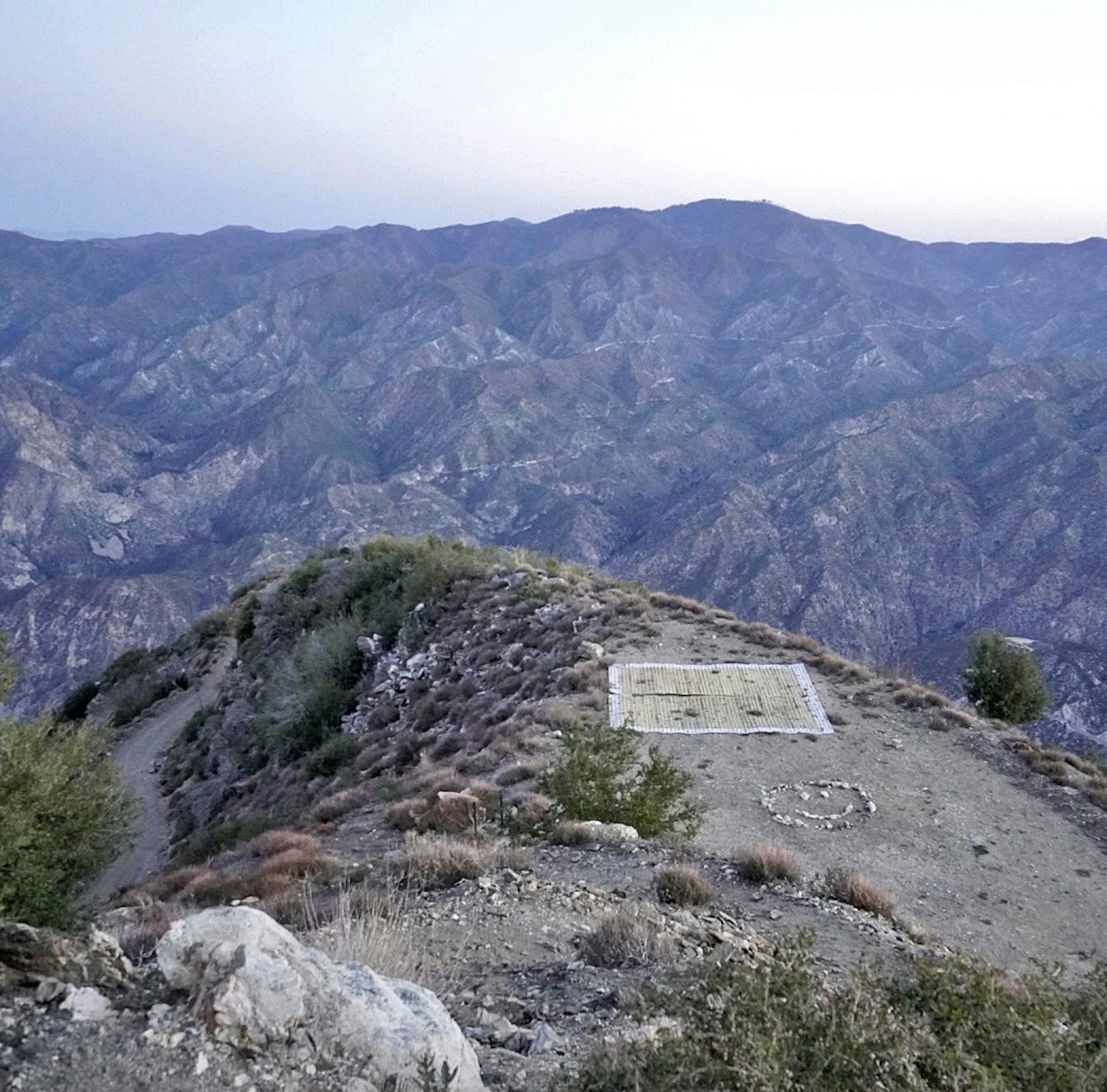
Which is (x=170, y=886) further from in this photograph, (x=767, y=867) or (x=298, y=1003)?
(x=298, y=1003)

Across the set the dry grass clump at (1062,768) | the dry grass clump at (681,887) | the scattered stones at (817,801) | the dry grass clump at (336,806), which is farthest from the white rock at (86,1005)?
the dry grass clump at (1062,768)

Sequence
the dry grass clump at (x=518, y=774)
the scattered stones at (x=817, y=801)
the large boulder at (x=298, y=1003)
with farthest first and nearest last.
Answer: the dry grass clump at (x=518, y=774)
the scattered stones at (x=817, y=801)
the large boulder at (x=298, y=1003)

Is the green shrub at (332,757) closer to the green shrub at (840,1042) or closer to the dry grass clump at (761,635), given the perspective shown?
the dry grass clump at (761,635)

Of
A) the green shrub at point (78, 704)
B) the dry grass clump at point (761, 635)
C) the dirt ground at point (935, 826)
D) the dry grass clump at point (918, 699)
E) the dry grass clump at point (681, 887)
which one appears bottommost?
the green shrub at point (78, 704)

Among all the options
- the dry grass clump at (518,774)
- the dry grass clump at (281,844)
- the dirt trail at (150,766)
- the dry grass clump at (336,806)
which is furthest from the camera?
the dirt trail at (150,766)

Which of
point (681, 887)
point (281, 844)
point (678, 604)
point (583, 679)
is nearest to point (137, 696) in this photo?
point (678, 604)

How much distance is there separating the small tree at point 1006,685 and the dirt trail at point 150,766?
15643 millimetres

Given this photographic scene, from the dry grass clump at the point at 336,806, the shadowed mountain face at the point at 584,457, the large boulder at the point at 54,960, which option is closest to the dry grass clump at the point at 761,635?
the dry grass clump at the point at 336,806

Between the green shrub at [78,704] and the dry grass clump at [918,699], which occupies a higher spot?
the dry grass clump at [918,699]

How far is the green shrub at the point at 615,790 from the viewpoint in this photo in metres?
8.98

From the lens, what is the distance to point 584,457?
→ 120 metres

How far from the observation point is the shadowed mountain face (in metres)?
83.3

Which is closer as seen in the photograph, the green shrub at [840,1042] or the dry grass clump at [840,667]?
the green shrub at [840,1042]

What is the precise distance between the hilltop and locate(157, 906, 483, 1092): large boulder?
172 millimetres
